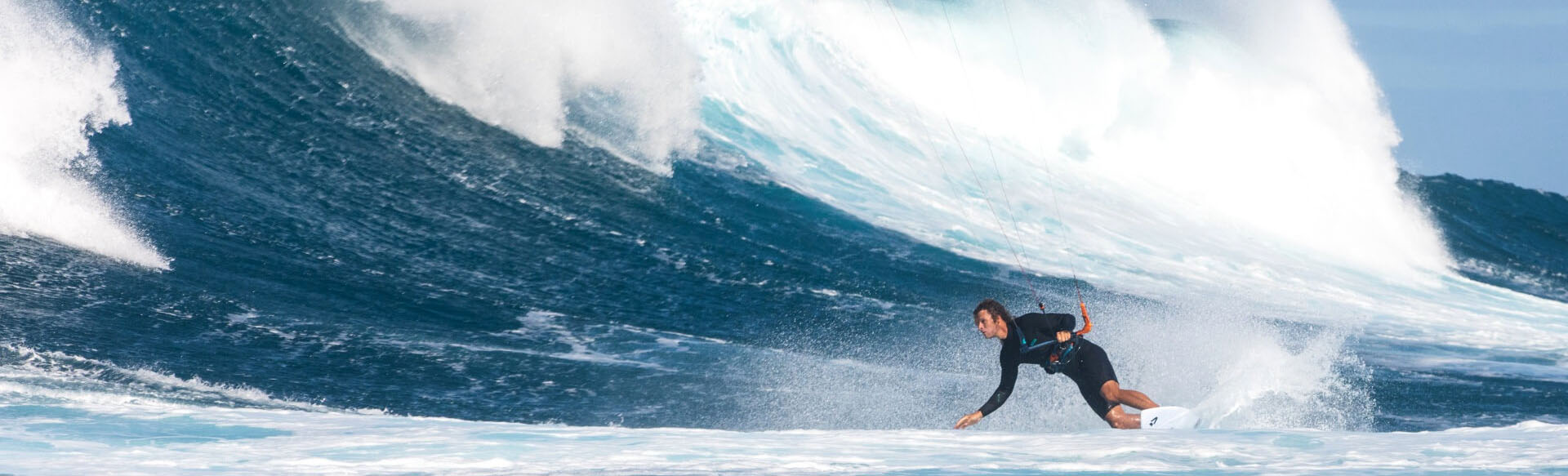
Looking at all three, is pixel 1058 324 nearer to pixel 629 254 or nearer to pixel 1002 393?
pixel 1002 393

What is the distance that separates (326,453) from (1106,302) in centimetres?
657

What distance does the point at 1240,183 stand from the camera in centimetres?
1714

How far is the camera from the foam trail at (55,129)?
7801mm

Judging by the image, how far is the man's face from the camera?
583cm

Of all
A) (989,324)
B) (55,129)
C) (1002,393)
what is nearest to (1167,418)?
(1002,393)

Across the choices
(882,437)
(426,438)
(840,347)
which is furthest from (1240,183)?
(426,438)

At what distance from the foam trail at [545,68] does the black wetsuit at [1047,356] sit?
599 centimetres

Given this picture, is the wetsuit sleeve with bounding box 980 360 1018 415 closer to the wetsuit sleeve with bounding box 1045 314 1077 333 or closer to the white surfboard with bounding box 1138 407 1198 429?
the wetsuit sleeve with bounding box 1045 314 1077 333

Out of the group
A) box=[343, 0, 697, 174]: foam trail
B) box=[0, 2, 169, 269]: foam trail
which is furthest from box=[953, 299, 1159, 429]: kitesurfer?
box=[343, 0, 697, 174]: foam trail

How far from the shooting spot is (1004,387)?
19.5 feet

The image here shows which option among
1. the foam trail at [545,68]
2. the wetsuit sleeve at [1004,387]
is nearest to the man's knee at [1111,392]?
the wetsuit sleeve at [1004,387]

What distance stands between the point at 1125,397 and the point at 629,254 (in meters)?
4.52

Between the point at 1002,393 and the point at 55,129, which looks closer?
the point at 1002,393

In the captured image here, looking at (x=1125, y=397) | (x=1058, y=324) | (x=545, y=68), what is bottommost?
(x=1125, y=397)
